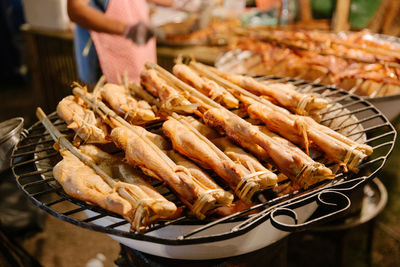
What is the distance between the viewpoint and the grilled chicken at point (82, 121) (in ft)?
5.59

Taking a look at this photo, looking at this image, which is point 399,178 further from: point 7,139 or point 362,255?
point 7,139

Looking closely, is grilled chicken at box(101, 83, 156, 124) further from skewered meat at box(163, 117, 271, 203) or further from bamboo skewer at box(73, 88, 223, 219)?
skewered meat at box(163, 117, 271, 203)

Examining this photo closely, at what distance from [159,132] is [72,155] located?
533 millimetres

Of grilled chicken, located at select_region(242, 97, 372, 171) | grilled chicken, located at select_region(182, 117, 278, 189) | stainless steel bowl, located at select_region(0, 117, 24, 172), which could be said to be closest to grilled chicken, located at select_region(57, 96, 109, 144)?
stainless steel bowl, located at select_region(0, 117, 24, 172)

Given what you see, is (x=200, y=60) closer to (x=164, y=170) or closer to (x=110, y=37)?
(x=110, y=37)

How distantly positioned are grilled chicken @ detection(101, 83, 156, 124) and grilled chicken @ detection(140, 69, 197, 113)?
0.10m

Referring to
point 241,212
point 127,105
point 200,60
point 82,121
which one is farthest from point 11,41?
point 241,212

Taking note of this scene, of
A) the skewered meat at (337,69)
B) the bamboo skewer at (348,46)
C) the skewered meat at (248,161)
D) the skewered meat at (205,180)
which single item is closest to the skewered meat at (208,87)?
the skewered meat at (248,161)

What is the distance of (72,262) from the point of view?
3324mm

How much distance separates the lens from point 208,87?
6.83 ft

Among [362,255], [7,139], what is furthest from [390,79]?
[7,139]

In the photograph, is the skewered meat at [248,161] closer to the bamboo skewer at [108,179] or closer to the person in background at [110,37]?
the bamboo skewer at [108,179]

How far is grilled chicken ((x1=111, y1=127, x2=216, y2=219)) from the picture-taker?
1.28 m

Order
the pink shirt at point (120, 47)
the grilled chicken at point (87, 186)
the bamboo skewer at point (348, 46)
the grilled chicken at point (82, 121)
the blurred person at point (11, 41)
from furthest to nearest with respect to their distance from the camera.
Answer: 1. the blurred person at point (11, 41)
2. the pink shirt at point (120, 47)
3. the bamboo skewer at point (348, 46)
4. the grilled chicken at point (82, 121)
5. the grilled chicken at point (87, 186)
